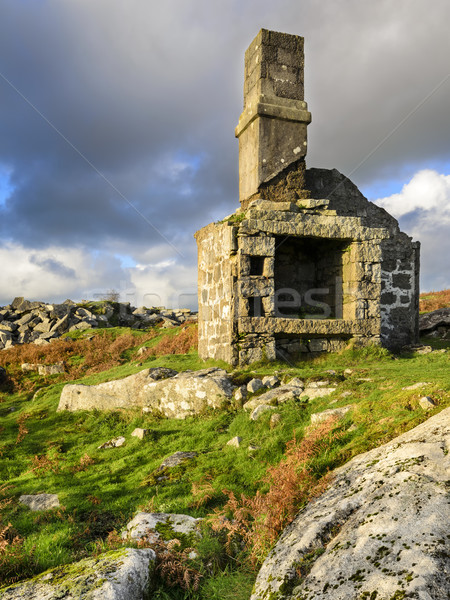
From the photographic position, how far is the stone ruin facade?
10.8 metres

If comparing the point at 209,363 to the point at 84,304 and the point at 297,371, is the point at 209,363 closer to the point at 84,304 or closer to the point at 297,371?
the point at 297,371

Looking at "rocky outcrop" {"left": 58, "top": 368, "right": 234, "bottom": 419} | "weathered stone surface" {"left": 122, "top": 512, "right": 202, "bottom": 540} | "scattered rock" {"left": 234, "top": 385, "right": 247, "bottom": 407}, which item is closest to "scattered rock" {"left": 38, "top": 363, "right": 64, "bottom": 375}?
"rocky outcrop" {"left": 58, "top": 368, "right": 234, "bottom": 419}

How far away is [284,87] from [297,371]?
7.39 metres

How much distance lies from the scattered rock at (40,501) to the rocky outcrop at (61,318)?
1447cm

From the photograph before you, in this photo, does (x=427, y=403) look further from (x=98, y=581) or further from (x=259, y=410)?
(x=98, y=581)

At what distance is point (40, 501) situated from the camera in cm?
634

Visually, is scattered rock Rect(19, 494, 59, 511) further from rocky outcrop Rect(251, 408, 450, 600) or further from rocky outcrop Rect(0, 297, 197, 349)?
rocky outcrop Rect(0, 297, 197, 349)

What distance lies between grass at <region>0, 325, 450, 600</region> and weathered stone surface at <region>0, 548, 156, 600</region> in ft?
0.85

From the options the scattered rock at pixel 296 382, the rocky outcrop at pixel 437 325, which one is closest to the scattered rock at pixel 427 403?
the scattered rock at pixel 296 382

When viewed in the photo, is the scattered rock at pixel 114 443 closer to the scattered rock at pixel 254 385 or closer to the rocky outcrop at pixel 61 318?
the scattered rock at pixel 254 385

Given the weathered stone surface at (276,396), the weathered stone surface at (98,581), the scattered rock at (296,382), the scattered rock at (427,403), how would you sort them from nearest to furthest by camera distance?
the weathered stone surface at (98,581), the scattered rock at (427,403), the weathered stone surface at (276,396), the scattered rock at (296,382)

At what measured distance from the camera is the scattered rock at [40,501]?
6.17 m

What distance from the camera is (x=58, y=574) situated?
3.52m

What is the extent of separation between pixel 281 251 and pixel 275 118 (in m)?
3.43
